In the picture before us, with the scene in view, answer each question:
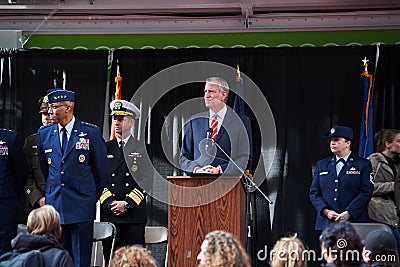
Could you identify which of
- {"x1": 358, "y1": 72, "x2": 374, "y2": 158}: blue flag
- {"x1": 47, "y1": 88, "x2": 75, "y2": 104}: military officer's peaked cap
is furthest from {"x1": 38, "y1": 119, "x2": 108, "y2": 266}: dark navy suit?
{"x1": 358, "y1": 72, "x2": 374, "y2": 158}: blue flag

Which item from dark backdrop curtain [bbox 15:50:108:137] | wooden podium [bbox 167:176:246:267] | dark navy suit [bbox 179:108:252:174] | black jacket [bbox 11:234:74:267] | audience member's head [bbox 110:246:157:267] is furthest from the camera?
dark backdrop curtain [bbox 15:50:108:137]

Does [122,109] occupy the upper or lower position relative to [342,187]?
upper

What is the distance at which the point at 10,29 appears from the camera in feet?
29.9

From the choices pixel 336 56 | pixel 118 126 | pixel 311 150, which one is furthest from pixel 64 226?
pixel 336 56

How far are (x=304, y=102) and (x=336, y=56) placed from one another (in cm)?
58

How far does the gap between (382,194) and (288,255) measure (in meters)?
3.43

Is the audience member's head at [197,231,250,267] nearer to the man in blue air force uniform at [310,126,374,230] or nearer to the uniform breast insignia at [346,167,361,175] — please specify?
the man in blue air force uniform at [310,126,374,230]

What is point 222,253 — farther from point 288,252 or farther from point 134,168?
point 134,168

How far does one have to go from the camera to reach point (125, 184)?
7230 mm

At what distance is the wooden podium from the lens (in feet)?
19.1

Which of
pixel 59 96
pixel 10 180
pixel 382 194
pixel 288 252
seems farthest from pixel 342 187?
pixel 288 252

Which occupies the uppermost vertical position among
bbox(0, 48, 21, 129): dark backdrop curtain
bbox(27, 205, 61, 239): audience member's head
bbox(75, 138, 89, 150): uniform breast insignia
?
bbox(0, 48, 21, 129): dark backdrop curtain

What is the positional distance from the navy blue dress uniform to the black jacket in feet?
5.84

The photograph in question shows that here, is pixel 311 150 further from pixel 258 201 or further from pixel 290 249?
pixel 290 249
